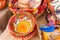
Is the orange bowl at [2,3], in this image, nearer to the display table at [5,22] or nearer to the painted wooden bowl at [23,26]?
the display table at [5,22]

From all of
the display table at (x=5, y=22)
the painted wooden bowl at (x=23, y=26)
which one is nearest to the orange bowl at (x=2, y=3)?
the display table at (x=5, y=22)

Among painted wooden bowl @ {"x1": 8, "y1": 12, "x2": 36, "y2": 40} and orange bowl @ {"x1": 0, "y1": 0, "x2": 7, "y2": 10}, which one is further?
orange bowl @ {"x1": 0, "y1": 0, "x2": 7, "y2": 10}

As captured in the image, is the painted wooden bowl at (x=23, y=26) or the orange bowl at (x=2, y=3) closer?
the painted wooden bowl at (x=23, y=26)

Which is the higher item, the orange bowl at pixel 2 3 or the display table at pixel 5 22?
the orange bowl at pixel 2 3

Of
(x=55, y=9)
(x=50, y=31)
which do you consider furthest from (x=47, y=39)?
(x=55, y=9)

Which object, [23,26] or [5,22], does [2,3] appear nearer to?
[5,22]

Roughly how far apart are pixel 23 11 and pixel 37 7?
71 mm

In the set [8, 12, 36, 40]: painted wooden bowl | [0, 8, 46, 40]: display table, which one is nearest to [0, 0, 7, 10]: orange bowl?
[0, 8, 46, 40]: display table

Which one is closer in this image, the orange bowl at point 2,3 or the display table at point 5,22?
the display table at point 5,22

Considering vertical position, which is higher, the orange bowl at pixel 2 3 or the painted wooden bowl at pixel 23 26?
the orange bowl at pixel 2 3

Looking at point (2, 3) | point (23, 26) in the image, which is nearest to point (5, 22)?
point (2, 3)

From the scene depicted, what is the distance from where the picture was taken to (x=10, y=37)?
669 mm

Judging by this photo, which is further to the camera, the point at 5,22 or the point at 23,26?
the point at 5,22

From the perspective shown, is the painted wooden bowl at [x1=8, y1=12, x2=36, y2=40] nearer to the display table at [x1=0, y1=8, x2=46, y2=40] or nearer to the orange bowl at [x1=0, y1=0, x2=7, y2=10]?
the display table at [x1=0, y1=8, x2=46, y2=40]
